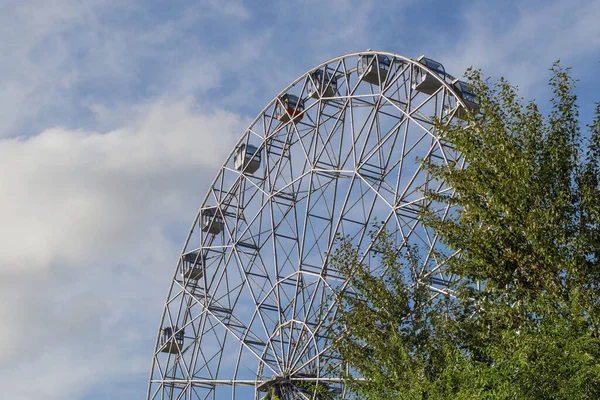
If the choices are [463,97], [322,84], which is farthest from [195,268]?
[463,97]

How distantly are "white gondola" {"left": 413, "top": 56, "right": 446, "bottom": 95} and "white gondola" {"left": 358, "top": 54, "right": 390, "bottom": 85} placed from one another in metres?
2.32

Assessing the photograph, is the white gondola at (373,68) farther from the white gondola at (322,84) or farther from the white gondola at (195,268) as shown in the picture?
the white gondola at (195,268)

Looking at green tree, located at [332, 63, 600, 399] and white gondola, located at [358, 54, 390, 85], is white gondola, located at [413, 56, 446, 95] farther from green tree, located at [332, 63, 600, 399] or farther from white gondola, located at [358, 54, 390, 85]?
green tree, located at [332, 63, 600, 399]

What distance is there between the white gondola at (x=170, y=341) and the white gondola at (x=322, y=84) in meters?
14.9

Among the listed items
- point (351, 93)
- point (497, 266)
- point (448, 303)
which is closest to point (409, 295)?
point (448, 303)

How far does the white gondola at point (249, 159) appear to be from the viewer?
42219 mm

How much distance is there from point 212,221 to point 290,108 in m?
7.60

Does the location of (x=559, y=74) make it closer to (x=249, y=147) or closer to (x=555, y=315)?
(x=555, y=315)

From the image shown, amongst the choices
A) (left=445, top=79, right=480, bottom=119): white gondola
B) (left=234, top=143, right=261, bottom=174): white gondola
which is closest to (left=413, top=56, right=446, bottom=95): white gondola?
(left=445, top=79, right=480, bottom=119): white gondola

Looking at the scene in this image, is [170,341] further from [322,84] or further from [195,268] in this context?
[322,84]

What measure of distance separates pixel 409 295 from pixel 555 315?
17.8 feet

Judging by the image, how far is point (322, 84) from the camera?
38031mm

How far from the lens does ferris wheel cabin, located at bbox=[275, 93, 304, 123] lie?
3966cm

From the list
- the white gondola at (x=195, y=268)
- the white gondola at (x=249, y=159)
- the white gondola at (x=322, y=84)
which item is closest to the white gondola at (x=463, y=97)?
the white gondola at (x=322, y=84)
